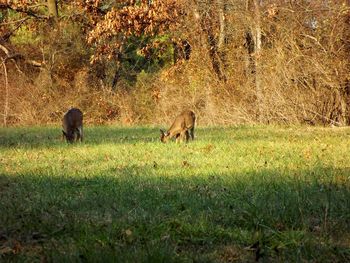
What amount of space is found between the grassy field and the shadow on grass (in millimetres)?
11

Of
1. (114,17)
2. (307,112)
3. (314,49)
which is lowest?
(307,112)

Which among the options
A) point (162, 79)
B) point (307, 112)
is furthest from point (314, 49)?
point (162, 79)

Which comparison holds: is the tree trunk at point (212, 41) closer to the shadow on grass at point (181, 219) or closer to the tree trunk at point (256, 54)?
the tree trunk at point (256, 54)

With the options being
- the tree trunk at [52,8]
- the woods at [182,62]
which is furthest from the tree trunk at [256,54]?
the tree trunk at [52,8]

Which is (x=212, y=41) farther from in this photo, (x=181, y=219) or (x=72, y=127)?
(x=181, y=219)

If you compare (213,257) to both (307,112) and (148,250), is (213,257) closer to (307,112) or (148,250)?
(148,250)

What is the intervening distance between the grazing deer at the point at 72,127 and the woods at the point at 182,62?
27.9 feet

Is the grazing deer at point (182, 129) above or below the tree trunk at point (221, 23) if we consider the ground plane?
below

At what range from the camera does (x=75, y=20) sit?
3425 cm

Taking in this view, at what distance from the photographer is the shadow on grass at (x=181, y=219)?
15.9 feet

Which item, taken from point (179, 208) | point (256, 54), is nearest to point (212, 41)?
point (256, 54)

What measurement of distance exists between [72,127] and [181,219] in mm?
12098

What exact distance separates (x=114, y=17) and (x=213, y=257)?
2585 cm

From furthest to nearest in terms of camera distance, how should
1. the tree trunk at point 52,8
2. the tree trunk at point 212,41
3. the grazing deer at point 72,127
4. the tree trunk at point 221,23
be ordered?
the tree trunk at point 52,8 → the tree trunk at point 212,41 → the tree trunk at point 221,23 → the grazing deer at point 72,127
